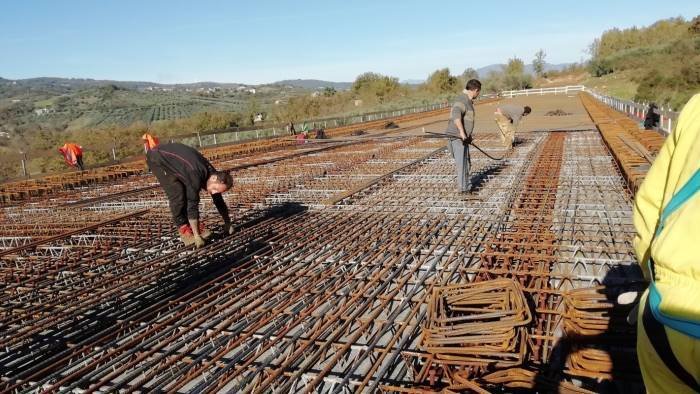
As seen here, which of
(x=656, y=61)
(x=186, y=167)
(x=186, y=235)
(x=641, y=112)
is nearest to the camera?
(x=186, y=167)

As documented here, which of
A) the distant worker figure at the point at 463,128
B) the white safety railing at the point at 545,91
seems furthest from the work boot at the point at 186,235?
the white safety railing at the point at 545,91

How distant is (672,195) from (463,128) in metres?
5.06

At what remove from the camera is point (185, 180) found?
14.7 feet

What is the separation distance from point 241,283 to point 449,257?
5.71 ft

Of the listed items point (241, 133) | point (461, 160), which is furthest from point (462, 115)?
point (241, 133)

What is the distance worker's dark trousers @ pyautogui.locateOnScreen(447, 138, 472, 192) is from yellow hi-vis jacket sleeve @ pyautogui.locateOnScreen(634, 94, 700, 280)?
193 inches

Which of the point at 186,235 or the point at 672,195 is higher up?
the point at 672,195

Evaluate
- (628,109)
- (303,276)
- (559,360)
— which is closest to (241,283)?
(303,276)

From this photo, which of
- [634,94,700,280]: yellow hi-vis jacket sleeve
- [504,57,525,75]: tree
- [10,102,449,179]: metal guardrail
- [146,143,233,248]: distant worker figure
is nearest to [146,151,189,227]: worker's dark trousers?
[146,143,233,248]: distant worker figure

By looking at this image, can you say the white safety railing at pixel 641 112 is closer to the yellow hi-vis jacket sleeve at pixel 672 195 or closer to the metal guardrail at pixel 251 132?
the yellow hi-vis jacket sleeve at pixel 672 195

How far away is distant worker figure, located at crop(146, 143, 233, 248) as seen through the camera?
447 cm

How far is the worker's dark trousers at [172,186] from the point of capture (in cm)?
453

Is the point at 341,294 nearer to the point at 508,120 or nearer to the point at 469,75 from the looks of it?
the point at 508,120

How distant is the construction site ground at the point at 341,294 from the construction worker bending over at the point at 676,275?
1.22m
